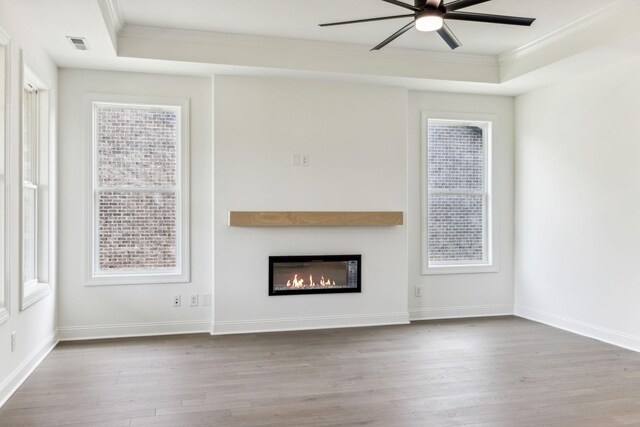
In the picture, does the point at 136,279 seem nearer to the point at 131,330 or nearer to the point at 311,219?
the point at 131,330

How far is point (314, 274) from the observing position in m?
5.09

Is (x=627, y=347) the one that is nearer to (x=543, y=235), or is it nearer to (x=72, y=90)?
(x=543, y=235)

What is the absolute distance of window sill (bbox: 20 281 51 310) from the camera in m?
3.56

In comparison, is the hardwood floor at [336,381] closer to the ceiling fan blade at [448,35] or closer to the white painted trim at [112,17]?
the ceiling fan blade at [448,35]

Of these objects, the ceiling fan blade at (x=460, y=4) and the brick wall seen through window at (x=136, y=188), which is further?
the brick wall seen through window at (x=136, y=188)

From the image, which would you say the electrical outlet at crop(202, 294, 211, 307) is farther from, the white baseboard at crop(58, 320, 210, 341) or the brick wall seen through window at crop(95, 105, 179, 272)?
the brick wall seen through window at crop(95, 105, 179, 272)

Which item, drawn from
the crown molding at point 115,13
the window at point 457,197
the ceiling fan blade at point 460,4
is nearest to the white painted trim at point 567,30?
the window at point 457,197

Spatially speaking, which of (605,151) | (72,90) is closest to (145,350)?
(72,90)

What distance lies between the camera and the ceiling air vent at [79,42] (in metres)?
3.81

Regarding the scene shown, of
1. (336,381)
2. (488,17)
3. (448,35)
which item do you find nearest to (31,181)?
(336,381)

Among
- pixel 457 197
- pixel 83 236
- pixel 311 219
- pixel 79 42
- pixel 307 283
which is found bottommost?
pixel 307 283

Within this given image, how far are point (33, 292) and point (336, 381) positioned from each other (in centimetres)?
240

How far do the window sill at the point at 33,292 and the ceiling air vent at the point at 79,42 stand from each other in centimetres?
194

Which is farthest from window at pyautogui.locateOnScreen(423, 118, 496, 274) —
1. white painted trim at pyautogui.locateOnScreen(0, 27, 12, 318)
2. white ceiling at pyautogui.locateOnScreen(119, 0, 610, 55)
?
white painted trim at pyautogui.locateOnScreen(0, 27, 12, 318)
